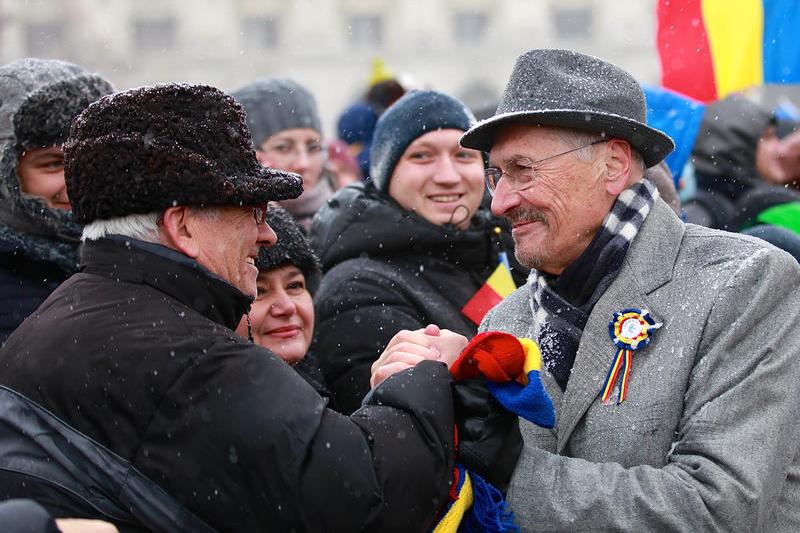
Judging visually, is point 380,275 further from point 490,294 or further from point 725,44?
point 725,44

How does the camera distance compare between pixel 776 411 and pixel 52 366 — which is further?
pixel 776 411

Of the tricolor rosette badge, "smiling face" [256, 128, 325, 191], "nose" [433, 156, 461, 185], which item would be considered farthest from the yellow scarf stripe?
"smiling face" [256, 128, 325, 191]

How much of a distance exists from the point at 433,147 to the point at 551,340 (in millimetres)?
1838

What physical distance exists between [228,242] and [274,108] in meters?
3.49

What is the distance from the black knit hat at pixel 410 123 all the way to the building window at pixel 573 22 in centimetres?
5420

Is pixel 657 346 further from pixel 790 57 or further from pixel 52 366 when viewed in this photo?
pixel 790 57

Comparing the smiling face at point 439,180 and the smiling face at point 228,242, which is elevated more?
the smiling face at point 228,242

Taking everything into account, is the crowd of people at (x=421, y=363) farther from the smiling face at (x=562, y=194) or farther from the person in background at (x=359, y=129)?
the person in background at (x=359, y=129)

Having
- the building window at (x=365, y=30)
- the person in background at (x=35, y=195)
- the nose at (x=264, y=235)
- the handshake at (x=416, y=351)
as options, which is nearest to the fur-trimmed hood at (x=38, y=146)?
the person in background at (x=35, y=195)

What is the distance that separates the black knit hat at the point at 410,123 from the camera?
4949mm

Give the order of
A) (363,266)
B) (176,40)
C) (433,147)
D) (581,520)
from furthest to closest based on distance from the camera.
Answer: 1. (176,40)
2. (433,147)
3. (363,266)
4. (581,520)

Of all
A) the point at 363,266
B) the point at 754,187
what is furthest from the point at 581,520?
the point at 754,187

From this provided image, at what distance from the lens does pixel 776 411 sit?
286cm

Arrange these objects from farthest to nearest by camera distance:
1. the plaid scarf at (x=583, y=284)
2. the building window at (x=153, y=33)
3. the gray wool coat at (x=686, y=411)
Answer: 1. the building window at (x=153, y=33)
2. the plaid scarf at (x=583, y=284)
3. the gray wool coat at (x=686, y=411)
